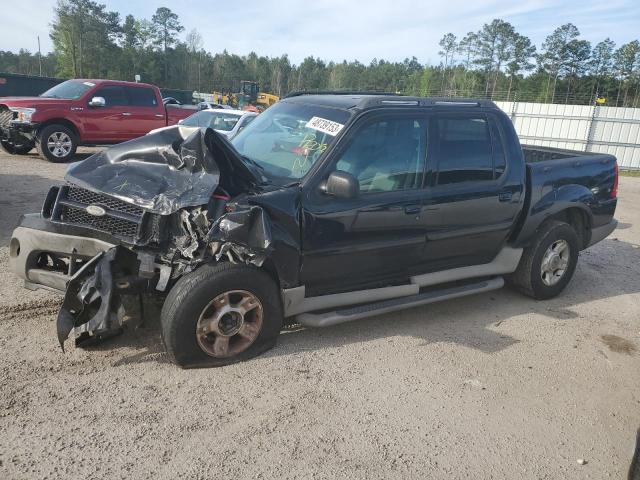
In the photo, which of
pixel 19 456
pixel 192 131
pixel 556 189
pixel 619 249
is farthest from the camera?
pixel 619 249

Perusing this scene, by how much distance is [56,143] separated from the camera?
37.5 feet

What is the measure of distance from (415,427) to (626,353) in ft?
7.68

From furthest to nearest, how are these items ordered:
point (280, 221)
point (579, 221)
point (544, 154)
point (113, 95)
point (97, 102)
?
point (113, 95)
point (97, 102)
point (544, 154)
point (579, 221)
point (280, 221)

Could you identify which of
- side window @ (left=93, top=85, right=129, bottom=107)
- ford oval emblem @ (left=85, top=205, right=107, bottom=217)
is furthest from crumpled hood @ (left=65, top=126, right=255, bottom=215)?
side window @ (left=93, top=85, right=129, bottom=107)

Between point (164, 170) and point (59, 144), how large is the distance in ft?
30.4

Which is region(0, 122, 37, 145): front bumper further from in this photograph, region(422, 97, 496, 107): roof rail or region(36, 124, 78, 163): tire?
region(422, 97, 496, 107): roof rail

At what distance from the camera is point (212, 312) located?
11.3 ft

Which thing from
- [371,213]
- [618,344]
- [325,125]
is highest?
[325,125]

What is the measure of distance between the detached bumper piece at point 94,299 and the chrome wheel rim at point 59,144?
9414 mm

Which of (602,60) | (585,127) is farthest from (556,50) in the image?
(585,127)

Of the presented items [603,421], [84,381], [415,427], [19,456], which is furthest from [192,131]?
[603,421]

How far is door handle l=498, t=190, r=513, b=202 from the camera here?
465cm

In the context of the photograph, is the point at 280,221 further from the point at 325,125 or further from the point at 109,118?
the point at 109,118

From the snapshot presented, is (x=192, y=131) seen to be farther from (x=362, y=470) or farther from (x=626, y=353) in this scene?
(x=626, y=353)
